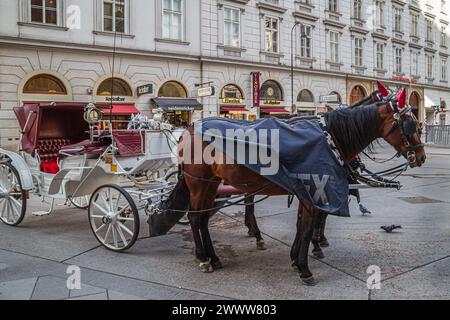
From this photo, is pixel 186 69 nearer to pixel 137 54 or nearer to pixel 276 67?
pixel 137 54

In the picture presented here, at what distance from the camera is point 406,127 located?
15.3ft

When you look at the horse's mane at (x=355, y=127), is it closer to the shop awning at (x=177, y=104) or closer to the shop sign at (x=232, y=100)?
the shop awning at (x=177, y=104)

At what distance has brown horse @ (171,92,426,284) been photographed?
4652 mm

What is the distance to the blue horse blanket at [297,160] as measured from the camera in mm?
4543

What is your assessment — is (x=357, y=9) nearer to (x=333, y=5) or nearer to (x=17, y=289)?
(x=333, y=5)

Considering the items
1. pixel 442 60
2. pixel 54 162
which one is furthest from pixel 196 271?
pixel 442 60

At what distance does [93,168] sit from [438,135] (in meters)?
28.0

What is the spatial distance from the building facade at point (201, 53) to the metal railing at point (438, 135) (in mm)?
6186

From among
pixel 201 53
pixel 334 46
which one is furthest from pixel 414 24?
pixel 201 53

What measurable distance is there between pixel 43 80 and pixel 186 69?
7.33 m

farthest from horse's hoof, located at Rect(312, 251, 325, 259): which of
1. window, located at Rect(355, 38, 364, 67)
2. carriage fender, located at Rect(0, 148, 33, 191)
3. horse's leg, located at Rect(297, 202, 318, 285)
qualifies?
window, located at Rect(355, 38, 364, 67)

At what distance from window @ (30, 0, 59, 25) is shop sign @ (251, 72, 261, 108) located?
1126cm

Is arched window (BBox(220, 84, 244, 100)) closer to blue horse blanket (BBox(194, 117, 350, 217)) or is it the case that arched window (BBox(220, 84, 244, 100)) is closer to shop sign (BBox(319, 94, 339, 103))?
shop sign (BBox(319, 94, 339, 103))

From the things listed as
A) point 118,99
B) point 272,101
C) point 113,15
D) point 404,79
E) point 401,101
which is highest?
point 113,15
